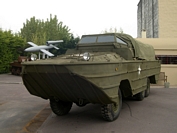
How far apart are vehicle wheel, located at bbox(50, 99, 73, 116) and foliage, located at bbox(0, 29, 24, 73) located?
1618 centimetres

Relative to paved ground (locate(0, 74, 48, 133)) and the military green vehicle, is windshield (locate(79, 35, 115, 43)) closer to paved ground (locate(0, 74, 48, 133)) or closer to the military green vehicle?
the military green vehicle

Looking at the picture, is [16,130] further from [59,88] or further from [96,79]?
[96,79]

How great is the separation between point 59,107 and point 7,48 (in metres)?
17.1

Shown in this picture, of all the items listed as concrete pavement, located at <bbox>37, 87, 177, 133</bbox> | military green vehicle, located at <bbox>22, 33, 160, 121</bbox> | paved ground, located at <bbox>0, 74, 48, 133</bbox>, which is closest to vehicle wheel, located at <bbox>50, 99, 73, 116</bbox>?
military green vehicle, located at <bbox>22, 33, 160, 121</bbox>

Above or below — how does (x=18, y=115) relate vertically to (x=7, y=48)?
below

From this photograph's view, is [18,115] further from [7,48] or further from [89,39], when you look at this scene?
[7,48]

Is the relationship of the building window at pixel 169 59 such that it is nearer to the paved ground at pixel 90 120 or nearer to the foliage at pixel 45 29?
the paved ground at pixel 90 120

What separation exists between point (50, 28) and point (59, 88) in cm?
3883

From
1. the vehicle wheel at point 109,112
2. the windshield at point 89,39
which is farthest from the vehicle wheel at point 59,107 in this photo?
the windshield at point 89,39

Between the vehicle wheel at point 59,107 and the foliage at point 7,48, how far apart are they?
16178 millimetres

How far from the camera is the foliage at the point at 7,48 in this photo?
20.3 metres

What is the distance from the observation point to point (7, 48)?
2095cm

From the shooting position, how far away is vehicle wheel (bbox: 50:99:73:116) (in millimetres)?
5387

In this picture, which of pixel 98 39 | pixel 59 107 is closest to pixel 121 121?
pixel 59 107
